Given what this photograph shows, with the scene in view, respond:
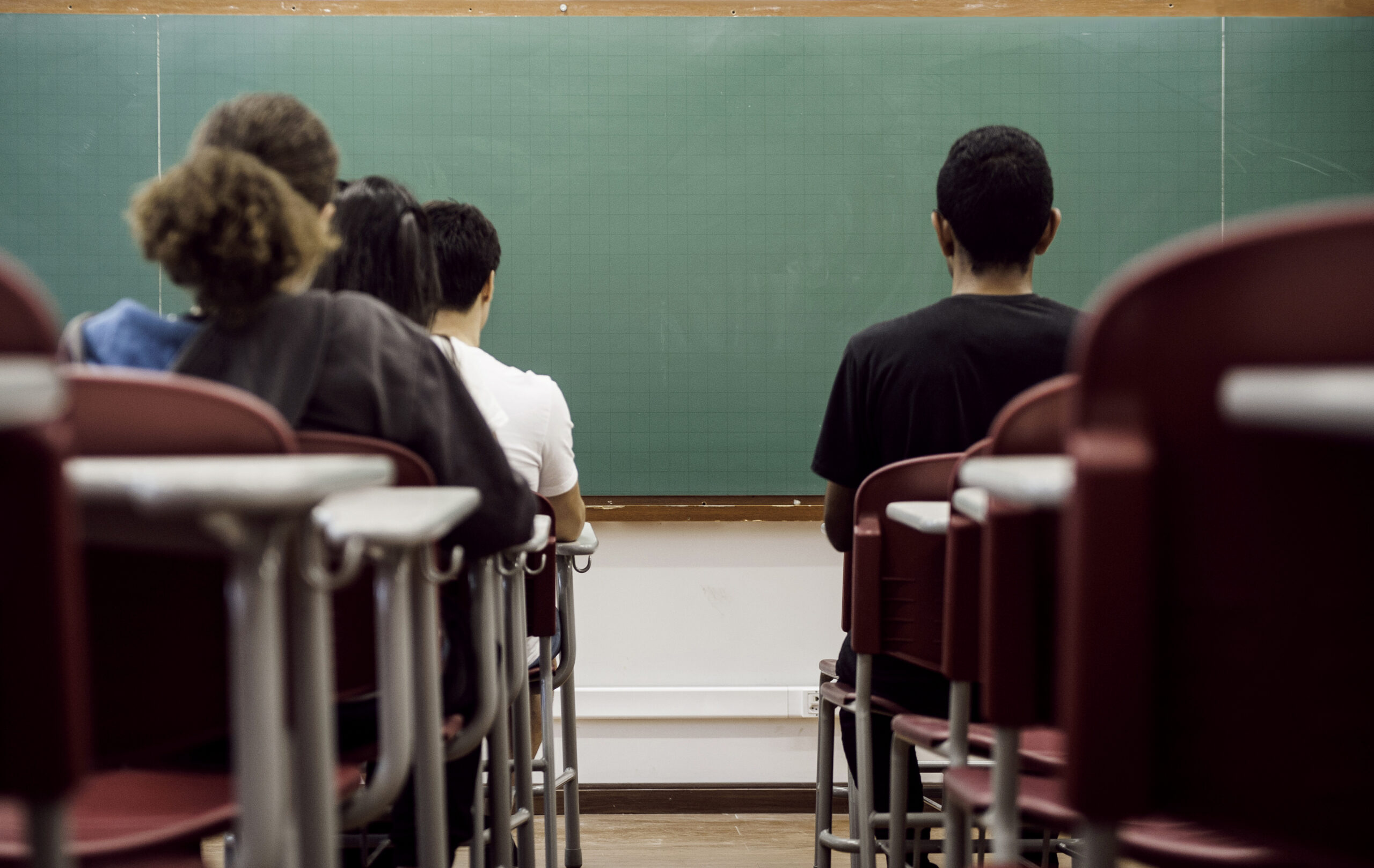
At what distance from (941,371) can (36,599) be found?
4.87 ft

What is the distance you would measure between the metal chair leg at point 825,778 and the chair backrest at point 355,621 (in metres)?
1.08

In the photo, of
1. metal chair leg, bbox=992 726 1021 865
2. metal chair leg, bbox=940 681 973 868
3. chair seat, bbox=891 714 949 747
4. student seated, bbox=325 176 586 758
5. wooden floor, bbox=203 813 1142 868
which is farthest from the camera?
wooden floor, bbox=203 813 1142 868

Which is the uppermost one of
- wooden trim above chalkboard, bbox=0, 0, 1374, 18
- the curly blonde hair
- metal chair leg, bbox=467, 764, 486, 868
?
wooden trim above chalkboard, bbox=0, 0, 1374, 18

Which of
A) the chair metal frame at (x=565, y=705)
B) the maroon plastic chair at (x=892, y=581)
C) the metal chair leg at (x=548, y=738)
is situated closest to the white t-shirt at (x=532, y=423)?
the chair metal frame at (x=565, y=705)

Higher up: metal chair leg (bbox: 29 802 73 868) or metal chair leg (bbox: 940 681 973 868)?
metal chair leg (bbox: 29 802 73 868)

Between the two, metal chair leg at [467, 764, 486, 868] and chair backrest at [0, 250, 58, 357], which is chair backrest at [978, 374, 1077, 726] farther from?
metal chair leg at [467, 764, 486, 868]

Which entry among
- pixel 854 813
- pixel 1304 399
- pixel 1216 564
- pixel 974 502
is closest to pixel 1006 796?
pixel 974 502

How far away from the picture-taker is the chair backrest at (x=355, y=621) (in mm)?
1004

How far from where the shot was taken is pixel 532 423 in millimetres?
2092

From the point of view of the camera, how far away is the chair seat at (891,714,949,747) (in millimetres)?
1282

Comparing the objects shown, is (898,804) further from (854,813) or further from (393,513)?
(393,513)

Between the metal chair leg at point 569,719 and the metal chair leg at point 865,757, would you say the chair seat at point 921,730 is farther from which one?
the metal chair leg at point 569,719

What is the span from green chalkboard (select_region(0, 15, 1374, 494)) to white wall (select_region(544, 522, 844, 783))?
9.0 inches

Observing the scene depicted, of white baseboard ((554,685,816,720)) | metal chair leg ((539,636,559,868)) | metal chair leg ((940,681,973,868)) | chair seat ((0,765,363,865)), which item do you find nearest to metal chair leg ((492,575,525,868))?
metal chair leg ((539,636,559,868))
